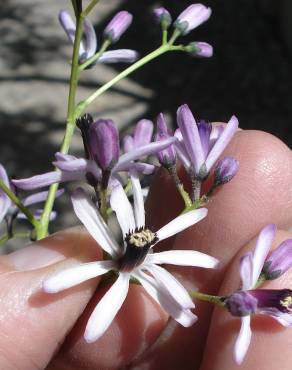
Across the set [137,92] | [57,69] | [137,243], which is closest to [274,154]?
[137,243]

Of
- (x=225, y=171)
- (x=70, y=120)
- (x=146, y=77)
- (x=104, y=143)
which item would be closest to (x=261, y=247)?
(x=225, y=171)

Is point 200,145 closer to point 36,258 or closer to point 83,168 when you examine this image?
point 83,168

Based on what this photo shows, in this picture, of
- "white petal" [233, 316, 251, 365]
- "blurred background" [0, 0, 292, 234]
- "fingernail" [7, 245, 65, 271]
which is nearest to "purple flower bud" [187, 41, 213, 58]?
"fingernail" [7, 245, 65, 271]

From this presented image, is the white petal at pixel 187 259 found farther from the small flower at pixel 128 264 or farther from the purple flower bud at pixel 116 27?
the purple flower bud at pixel 116 27

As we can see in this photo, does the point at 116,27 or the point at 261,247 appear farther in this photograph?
the point at 116,27

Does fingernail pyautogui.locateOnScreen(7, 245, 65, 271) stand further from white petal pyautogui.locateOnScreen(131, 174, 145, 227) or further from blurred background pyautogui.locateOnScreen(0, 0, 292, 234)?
blurred background pyautogui.locateOnScreen(0, 0, 292, 234)
